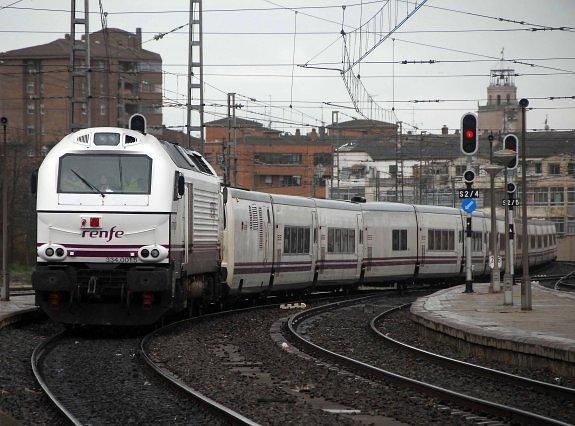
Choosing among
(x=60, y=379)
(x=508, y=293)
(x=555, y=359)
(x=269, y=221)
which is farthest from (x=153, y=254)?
(x=269, y=221)

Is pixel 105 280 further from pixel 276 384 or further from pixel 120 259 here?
pixel 276 384

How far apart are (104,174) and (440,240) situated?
2525 cm

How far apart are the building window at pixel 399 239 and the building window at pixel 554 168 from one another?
61238 mm

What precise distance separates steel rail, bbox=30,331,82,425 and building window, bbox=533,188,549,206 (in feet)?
282

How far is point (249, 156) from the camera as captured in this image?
104188 mm

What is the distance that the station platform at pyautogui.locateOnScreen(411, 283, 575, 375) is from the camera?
48.2 ft

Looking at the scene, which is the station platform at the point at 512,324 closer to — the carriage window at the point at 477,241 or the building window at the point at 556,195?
the carriage window at the point at 477,241

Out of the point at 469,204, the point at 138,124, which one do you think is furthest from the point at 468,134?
the point at 138,124

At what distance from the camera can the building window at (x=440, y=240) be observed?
4219 centimetres

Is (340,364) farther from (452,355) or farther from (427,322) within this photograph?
(427,322)

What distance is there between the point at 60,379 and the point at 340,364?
4067 millimetres

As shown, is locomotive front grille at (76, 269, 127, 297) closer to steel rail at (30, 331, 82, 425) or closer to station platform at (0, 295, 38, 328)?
steel rail at (30, 331, 82, 425)

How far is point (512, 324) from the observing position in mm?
18750

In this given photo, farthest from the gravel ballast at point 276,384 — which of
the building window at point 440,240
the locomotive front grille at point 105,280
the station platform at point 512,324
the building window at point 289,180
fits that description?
the building window at point 289,180
